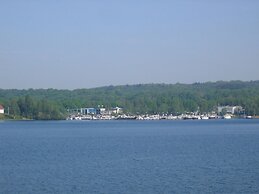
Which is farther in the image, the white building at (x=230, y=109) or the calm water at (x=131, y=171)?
the white building at (x=230, y=109)

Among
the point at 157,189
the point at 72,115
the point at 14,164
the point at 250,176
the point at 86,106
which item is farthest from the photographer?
the point at 86,106

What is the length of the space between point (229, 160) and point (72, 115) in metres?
141

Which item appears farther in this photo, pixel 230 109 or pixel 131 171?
pixel 230 109

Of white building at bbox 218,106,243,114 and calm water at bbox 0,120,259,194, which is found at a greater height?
white building at bbox 218,106,243,114

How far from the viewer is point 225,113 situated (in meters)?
185

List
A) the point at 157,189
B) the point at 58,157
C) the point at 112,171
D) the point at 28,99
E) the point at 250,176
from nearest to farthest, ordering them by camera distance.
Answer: the point at 157,189 < the point at 250,176 < the point at 112,171 < the point at 58,157 < the point at 28,99

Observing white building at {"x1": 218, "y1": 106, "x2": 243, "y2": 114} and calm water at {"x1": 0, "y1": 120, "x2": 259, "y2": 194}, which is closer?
→ calm water at {"x1": 0, "y1": 120, "x2": 259, "y2": 194}

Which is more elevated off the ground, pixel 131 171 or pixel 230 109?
pixel 230 109

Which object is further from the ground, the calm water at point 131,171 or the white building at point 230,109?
the white building at point 230,109

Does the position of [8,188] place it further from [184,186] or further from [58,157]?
[58,157]

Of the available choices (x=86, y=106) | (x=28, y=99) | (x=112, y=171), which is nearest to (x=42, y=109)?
(x=28, y=99)

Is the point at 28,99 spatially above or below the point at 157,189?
above

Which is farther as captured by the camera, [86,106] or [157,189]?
[86,106]

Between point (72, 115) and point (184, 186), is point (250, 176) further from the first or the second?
point (72, 115)
